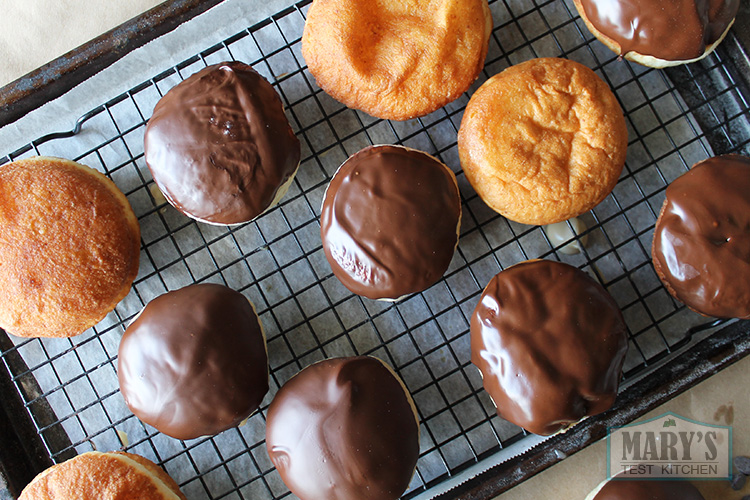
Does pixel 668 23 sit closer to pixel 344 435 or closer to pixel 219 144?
pixel 219 144

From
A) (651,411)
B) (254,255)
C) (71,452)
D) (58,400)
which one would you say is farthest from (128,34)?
(651,411)

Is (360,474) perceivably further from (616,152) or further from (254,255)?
(616,152)

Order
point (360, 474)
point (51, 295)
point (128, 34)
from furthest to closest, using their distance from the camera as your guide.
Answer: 1. point (128, 34)
2. point (51, 295)
3. point (360, 474)

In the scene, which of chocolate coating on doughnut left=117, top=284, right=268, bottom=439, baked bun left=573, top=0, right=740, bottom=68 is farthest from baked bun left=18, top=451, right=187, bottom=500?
baked bun left=573, top=0, right=740, bottom=68

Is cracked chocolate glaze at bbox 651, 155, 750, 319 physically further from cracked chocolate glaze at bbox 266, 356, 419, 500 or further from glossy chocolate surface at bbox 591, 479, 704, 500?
cracked chocolate glaze at bbox 266, 356, 419, 500

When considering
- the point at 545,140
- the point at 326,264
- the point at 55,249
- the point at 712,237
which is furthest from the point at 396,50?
the point at 55,249

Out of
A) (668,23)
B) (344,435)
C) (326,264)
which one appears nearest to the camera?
(344,435)
